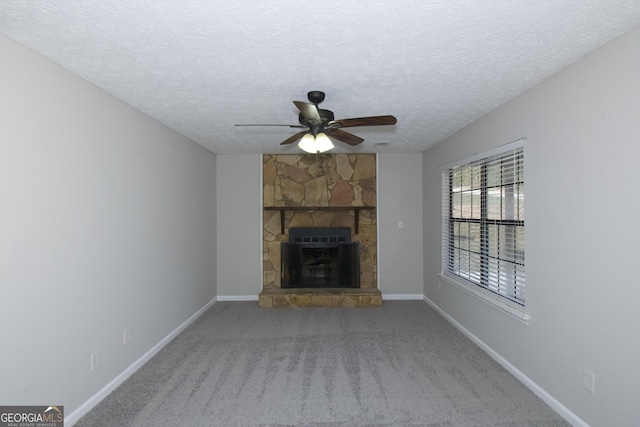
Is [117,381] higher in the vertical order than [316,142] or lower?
lower

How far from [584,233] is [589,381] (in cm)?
94

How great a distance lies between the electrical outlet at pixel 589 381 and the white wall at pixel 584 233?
3 centimetres

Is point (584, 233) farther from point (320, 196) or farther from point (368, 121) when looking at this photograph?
point (320, 196)

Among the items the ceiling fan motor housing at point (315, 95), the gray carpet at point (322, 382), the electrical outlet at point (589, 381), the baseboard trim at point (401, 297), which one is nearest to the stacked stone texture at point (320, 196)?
the baseboard trim at point (401, 297)

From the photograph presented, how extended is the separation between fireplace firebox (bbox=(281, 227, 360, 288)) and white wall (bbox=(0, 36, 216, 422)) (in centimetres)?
212

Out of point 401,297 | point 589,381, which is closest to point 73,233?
point 589,381

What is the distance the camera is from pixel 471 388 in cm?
266

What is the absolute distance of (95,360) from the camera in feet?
8.21

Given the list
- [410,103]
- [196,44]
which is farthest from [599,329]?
[196,44]

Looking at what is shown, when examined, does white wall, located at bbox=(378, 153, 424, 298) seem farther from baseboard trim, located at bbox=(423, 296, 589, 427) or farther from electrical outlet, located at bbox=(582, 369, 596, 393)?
electrical outlet, located at bbox=(582, 369, 596, 393)

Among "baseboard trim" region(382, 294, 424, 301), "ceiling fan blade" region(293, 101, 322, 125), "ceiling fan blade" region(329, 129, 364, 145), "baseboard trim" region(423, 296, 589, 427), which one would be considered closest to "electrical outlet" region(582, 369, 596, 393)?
"baseboard trim" region(423, 296, 589, 427)

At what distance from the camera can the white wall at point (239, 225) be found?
5492mm

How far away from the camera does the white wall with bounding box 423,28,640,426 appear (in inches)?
72.1

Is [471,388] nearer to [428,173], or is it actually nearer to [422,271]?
[422,271]
